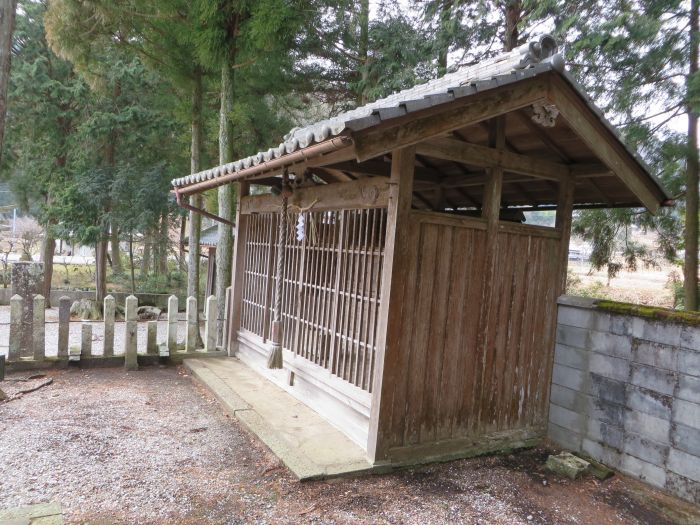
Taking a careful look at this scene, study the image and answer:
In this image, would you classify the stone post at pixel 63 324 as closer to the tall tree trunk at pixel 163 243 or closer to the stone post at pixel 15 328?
the stone post at pixel 15 328

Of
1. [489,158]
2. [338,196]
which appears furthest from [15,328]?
[489,158]

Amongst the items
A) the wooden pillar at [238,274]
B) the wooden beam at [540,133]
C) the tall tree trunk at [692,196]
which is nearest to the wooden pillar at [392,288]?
the wooden beam at [540,133]

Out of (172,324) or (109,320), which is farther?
(172,324)

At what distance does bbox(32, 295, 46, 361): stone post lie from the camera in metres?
6.48

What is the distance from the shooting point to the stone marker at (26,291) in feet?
21.4

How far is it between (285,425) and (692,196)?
538 cm

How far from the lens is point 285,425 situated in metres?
5.01

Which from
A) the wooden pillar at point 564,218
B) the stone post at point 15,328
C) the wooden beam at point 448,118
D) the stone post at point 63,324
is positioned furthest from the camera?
the stone post at point 63,324

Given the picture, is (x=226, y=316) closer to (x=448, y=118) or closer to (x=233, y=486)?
(x=233, y=486)

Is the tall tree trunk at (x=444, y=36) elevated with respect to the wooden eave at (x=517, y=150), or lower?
elevated

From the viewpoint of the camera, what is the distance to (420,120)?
3.70 meters

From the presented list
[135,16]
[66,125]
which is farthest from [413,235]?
[66,125]

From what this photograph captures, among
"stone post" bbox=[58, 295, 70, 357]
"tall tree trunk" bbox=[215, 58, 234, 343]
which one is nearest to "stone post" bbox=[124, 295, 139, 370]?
"stone post" bbox=[58, 295, 70, 357]

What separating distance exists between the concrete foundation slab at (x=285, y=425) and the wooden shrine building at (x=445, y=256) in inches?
6.1
